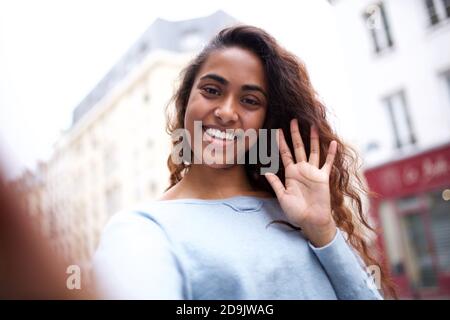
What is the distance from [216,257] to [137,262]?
100 millimetres

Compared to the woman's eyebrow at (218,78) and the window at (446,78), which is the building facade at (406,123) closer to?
the window at (446,78)

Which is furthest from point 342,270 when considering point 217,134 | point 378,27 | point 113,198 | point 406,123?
point 378,27

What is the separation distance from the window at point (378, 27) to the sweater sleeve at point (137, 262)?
11.7 ft

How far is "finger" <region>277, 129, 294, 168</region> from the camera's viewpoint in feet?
2.26

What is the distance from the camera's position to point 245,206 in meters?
0.66

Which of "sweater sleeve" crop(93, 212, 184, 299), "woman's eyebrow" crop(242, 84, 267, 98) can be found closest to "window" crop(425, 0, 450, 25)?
"woman's eyebrow" crop(242, 84, 267, 98)

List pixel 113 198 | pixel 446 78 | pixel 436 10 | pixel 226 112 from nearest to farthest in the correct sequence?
1. pixel 226 112
2. pixel 113 198
3. pixel 436 10
4. pixel 446 78

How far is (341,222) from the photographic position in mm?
742

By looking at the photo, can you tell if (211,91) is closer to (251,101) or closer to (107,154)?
(251,101)

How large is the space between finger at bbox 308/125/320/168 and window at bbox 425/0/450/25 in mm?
2676

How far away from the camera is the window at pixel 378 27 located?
3623 mm

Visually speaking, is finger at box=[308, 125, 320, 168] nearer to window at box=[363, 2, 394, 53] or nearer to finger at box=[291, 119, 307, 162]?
finger at box=[291, 119, 307, 162]

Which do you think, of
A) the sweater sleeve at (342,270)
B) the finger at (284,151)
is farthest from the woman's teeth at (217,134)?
the sweater sleeve at (342,270)
